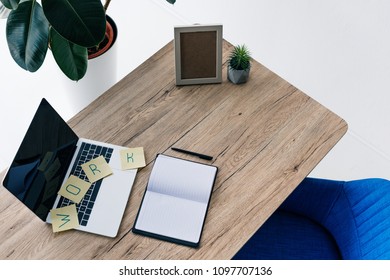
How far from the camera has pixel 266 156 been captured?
1.90m

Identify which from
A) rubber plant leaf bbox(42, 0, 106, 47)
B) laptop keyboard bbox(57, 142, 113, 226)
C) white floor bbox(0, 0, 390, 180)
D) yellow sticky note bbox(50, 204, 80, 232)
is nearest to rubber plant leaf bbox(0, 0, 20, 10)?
rubber plant leaf bbox(42, 0, 106, 47)

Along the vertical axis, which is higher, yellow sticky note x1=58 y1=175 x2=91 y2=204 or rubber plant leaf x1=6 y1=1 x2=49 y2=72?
rubber plant leaf x1=6 y1=1 x2=49 y2=72

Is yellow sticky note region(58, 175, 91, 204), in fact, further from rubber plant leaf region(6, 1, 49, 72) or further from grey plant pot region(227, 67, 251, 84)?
grey plant pot region(227, 67, 251, 84)

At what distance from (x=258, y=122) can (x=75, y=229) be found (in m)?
0.70

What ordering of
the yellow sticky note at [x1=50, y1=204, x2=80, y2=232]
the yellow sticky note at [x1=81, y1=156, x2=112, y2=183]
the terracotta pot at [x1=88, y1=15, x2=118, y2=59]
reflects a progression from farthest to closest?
the terracotta pot at [x1=88, y1=15, x2=118, y2=59] → the yellow sticky note at [x1=81, y1=156, x2=112, y2=183] → the yellow sticky note at [x1=50, y1=204, x2=80, y2=232]

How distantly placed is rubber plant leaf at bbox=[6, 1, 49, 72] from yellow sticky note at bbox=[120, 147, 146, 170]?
427 millimetres

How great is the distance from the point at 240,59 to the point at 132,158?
1.67 ft

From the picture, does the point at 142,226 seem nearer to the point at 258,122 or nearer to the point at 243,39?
the point at 258,122

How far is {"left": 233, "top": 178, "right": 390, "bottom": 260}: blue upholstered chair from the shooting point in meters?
1.89

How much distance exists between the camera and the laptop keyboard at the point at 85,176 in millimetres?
1773

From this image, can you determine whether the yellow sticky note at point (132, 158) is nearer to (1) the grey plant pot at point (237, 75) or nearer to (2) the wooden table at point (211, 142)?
(2) the wooden table at point (211, 142)

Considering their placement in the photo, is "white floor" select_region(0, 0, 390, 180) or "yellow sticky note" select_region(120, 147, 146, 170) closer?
"yellow sticky note" select_region(120, 147, 146, 170)

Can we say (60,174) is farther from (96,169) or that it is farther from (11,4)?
(11,4)

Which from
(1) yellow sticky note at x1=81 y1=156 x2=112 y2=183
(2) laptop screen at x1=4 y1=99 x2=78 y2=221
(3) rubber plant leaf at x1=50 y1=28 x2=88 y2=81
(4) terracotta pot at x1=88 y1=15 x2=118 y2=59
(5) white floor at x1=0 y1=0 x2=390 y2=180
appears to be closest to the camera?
(2) laptop screen at x1=4 y1=99 x2=78 y2=221
